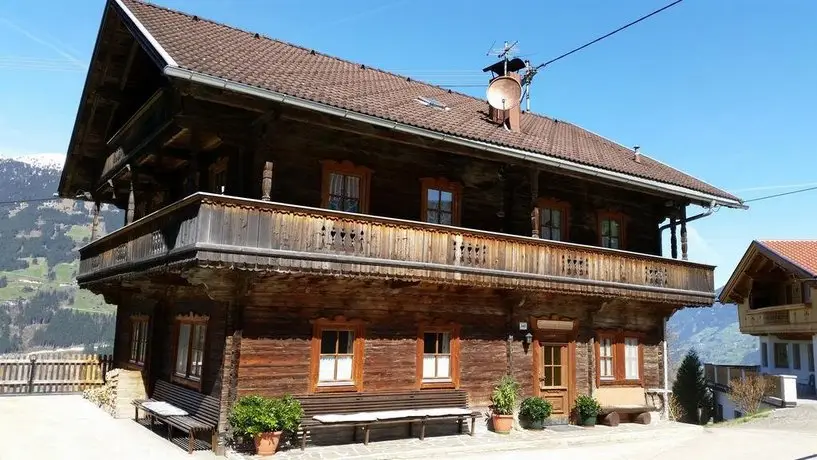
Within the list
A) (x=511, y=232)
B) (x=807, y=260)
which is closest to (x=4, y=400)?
(x=511, y=232)

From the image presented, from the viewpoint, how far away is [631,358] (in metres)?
20.0

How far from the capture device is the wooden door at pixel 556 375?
59.2 ft

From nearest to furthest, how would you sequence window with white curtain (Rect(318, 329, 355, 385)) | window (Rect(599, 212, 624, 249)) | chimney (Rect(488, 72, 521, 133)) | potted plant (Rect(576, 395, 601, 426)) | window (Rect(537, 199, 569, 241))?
window with white curtain (Rect(318, 329, 355, 385)) < potted plant (Rect(576, 395, 601, 426)) < window (Rect(537, 199, 569, 241)) < chimney (Rect(488, 72, 521, 133)) < window (Rect(599, 212, 624, 249))

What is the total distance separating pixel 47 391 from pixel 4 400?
2.43m

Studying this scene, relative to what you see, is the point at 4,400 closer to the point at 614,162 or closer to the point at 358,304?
the point at 358,304

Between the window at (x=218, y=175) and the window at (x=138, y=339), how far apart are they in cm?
511

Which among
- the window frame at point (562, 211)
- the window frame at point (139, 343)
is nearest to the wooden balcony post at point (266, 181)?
the window frame at point (139, 343)

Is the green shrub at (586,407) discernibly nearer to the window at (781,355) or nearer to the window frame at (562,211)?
the window frame at (562,211)

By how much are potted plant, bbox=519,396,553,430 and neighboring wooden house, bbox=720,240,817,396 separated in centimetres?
1909

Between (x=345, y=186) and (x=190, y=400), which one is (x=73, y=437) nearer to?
(x=190, y=400)

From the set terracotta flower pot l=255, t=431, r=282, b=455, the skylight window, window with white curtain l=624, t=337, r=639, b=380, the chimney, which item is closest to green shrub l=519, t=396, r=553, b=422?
window with white curtain l=624, t=337, r=639, b=380

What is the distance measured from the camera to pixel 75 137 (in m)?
21.1

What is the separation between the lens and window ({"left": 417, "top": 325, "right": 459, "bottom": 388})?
15.8m

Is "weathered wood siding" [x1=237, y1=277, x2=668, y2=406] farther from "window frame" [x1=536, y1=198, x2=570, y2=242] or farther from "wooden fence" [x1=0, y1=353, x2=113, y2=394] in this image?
"wooden fence" [x1=0, y1=353, x2=113, y2=394]
